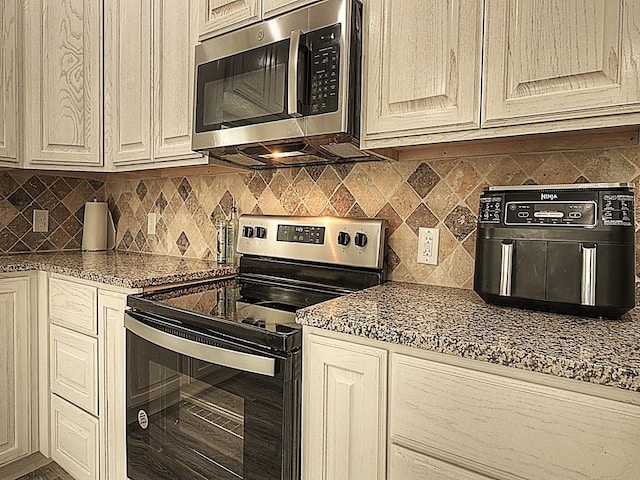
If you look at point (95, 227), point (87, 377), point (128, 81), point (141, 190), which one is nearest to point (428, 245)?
point (87, 377)

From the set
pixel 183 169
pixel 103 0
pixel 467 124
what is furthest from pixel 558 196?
pixel 103 0

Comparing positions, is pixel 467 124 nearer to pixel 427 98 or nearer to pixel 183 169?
pixel 427 98

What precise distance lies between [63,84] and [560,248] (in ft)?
7.21

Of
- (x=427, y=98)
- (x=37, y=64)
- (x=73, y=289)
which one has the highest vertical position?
(x=37, y=64)

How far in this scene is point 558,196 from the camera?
1095mm

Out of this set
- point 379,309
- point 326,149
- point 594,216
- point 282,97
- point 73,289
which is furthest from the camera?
point 73,289

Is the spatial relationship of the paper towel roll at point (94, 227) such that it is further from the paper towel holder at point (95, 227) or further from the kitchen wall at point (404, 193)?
the kitchen wall at point (404, 193)

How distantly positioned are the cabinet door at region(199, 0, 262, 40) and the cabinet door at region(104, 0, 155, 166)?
39cm

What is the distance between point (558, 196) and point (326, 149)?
0.76 m

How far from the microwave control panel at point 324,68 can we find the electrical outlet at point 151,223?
136cm

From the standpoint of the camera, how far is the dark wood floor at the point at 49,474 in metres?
1.89

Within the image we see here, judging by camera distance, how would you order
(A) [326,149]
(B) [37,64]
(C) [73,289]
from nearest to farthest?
1. (A) [326,149]
2. (C) [73,289]
3. (B) [37,64]

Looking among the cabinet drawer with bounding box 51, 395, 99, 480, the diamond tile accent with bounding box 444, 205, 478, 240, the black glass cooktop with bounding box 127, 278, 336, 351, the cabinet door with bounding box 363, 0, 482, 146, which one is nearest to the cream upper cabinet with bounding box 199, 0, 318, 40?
the cabinet door with bounding box 363, 0, 482, 146

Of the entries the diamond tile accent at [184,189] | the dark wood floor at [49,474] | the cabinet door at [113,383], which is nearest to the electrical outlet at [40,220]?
the diamond tile accent at [184,189]
